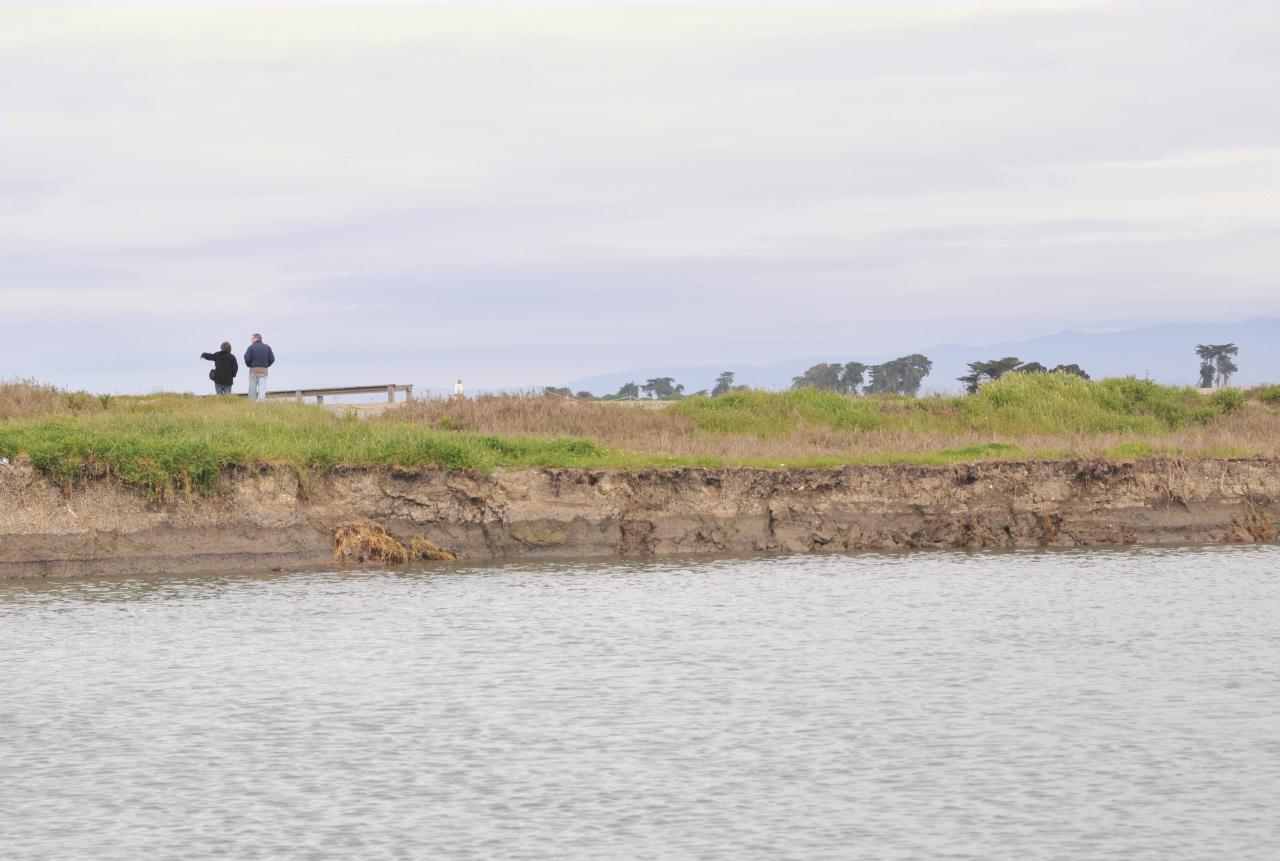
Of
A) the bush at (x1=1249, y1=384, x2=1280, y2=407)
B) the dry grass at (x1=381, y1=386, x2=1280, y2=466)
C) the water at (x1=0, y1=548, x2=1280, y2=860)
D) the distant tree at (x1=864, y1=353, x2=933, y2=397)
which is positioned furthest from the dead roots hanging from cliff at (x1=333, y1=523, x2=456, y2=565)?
the distant tree at (x1=864, y1=353, x2=933, y2=397)

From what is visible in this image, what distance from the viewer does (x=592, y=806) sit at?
47.5 ft

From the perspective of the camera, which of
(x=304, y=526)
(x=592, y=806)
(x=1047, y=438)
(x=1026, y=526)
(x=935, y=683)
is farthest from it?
(x=1047, y=438)

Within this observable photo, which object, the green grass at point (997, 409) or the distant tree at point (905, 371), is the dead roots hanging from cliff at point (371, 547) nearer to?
the green grass at point (997, 409)

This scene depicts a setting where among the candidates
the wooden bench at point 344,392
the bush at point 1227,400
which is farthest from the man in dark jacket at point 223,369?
the bush at point 1227,400

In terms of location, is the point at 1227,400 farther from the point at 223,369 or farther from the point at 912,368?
the point at 912,368

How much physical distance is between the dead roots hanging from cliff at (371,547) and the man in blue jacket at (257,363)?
1030cm

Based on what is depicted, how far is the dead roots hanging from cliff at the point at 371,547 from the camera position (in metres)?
32.4

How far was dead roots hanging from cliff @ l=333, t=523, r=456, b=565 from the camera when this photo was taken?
32.4 metres

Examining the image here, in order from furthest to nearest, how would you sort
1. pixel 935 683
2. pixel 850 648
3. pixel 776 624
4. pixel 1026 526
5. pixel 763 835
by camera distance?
pixel 1026 526 → pixel 776 624 → pixel 850 648 → pixel 935 683 → pixel 763 835

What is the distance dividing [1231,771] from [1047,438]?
2705 cm

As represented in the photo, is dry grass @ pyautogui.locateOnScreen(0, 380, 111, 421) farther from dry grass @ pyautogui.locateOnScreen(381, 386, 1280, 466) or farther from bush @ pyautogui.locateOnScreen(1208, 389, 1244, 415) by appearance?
bush @ pyautogui.locateOnScreen(1208, 389, 1244, 415)

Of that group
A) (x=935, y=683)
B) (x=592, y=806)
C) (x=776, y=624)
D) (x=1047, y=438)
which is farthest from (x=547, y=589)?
(x=1047, y=438)

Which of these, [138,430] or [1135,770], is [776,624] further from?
[138,430]

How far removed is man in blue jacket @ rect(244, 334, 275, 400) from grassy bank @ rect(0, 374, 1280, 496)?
227cm
